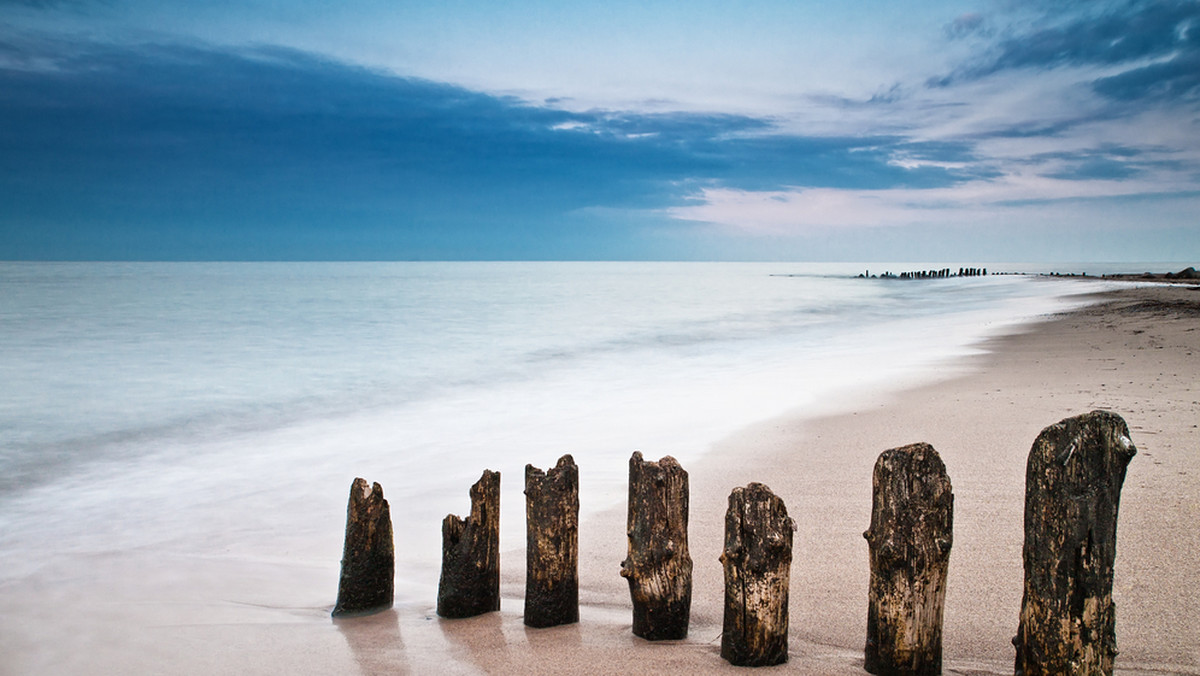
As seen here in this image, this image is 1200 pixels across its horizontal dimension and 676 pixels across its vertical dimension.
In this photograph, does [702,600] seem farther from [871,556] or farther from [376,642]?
[376,642]

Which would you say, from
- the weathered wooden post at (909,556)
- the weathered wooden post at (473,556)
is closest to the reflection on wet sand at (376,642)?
the weathered wooden post at (473,556)

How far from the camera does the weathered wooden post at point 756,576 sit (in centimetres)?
292

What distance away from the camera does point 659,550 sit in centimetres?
325

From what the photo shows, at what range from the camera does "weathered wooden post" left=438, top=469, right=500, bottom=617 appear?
3.67 meters

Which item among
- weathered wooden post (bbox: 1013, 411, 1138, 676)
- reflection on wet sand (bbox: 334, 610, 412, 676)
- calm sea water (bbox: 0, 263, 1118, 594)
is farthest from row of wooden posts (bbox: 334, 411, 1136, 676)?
calm sea water (bbox: 0, 263, 1118, 594)

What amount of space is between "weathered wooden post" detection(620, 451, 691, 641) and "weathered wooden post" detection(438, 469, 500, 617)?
2.39 feet

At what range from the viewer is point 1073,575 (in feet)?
8.30

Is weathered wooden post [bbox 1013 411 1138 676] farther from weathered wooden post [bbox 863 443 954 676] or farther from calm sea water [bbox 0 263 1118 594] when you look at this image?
calm sea water [bbox 0 263 1118 594]

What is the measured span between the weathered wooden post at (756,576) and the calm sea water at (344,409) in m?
2.48

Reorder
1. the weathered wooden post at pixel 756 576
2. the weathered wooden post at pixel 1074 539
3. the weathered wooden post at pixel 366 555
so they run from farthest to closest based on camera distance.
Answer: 1. the weathered wooden post at pixel 366 555
2. the weathered wooden post at pixel 756 576
3. the weathered wooden post at pixel 1074 539

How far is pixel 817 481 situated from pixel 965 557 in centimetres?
192

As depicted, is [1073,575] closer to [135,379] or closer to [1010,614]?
[1010,614]

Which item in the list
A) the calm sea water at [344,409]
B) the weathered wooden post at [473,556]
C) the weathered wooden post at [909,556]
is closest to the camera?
the weathered wooden post at [909,556]

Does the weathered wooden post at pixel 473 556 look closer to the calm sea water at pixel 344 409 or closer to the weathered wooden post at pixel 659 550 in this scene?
the weathered wooden post at pixel 659 550
